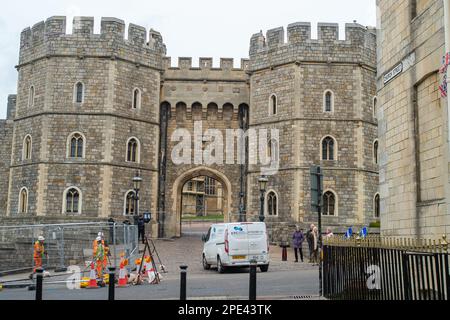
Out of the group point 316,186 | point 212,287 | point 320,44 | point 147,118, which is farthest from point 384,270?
point 147,118

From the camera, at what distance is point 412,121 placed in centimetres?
1200

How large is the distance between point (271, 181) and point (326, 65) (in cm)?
660

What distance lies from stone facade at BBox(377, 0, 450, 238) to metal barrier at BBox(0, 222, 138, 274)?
8.57m

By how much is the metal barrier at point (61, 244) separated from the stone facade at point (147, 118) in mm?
5743

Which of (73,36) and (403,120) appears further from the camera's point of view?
(73,36)

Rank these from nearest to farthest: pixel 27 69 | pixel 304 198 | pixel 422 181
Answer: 1. pixel 422 181
2. pixel 304 198
3. pixel 27 69

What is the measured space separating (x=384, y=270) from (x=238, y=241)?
8.94 meters

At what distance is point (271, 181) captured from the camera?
97.9ft

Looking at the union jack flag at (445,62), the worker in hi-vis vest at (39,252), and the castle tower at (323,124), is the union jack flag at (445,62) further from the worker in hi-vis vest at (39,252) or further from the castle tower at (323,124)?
the castle tower at (323,124)

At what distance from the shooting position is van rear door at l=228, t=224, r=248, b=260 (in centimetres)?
1794

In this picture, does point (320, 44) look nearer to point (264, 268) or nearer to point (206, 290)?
point (264, 268)
